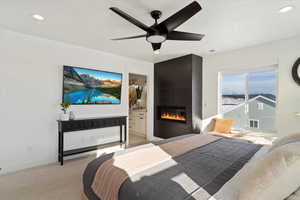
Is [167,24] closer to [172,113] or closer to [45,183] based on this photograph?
[45,183]

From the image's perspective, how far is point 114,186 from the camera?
1.20 m

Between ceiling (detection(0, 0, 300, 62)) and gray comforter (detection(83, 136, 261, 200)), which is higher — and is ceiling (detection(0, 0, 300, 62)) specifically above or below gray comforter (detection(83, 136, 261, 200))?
above

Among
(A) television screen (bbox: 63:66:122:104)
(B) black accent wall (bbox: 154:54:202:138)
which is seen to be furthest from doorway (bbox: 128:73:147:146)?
(A) television screen (bbox: 63:66:122:104)

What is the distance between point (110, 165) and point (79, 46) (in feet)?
9.87

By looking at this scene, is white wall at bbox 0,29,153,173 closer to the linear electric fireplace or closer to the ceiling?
the ceiling

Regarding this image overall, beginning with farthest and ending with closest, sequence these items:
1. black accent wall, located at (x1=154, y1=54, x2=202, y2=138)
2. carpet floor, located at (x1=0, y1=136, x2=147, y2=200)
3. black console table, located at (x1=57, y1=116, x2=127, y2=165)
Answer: black accent wall, located at (x1=154, y1=54, x2=202, y2=138) → black console table, located at (x1=57, y1=116, x2=127, y2=165) → carpet floor, located at (x1=0, y1=136, x2=147, y2=200)

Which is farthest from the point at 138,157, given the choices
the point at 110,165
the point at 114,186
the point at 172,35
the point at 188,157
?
the point at 172,35

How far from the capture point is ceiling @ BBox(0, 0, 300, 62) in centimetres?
189

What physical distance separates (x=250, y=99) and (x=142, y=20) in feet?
10.3

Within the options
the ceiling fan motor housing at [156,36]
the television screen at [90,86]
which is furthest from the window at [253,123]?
the television screen at [90,86]

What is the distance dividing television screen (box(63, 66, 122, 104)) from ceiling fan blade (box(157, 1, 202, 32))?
2.34 metres

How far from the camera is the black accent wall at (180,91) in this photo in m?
3.89

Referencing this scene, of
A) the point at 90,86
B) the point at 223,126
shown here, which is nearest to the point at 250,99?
the point at 223,126

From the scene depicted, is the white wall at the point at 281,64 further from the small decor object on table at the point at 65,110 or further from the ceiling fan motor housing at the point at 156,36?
the small decor object on table at the point at 65,110
